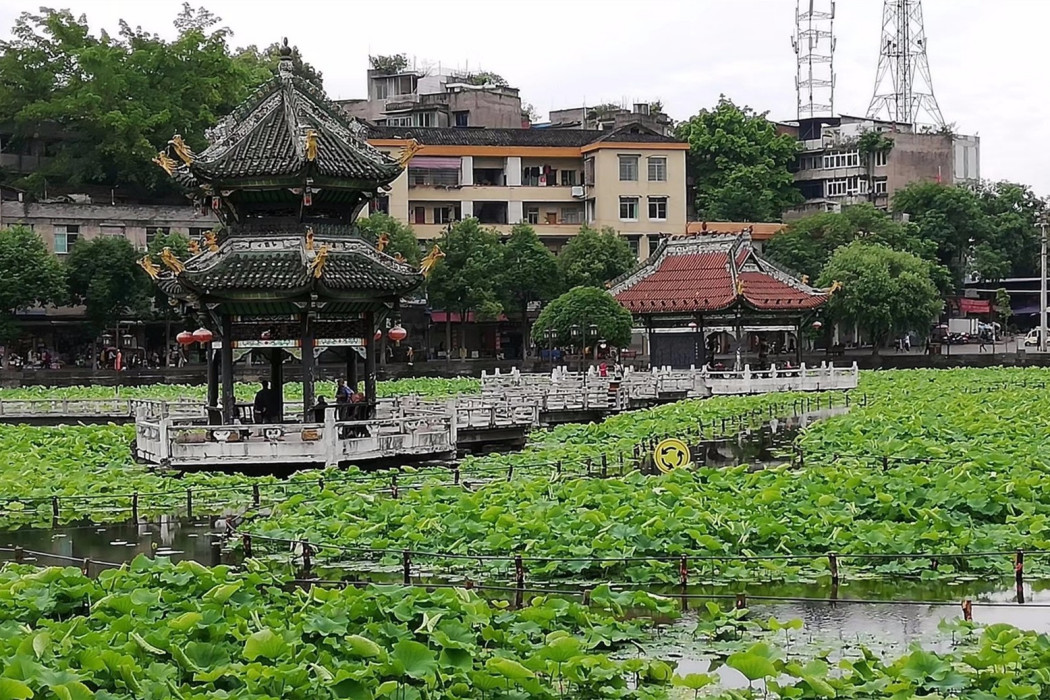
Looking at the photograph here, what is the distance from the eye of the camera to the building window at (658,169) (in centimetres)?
7306

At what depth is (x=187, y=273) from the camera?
84.3 ft

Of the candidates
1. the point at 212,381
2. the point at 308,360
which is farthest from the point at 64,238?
the point at 308,360

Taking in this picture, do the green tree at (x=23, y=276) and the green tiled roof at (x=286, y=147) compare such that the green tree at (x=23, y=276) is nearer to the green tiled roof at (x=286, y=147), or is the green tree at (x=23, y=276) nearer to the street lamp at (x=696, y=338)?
the street lamp at (x=696, y=338)

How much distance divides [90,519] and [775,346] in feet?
143

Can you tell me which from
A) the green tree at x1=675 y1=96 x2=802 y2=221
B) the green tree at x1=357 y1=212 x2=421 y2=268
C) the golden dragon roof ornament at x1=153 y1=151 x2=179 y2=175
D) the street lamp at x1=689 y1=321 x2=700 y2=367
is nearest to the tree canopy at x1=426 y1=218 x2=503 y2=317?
the green tree at x1=357 y1=212 x2=421 y2=268

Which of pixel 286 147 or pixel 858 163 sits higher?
pixel 858 163

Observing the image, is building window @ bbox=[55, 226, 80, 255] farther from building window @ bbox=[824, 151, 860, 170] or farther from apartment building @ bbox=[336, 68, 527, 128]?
building window @ bbox=[824, 151, 860, 170]

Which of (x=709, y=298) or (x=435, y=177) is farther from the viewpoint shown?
(x=435, y=177)

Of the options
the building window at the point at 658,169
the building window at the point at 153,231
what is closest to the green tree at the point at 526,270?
the building window at the point at 658,169

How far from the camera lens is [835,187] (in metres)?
84.2

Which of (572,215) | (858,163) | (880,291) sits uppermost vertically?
(858,163)

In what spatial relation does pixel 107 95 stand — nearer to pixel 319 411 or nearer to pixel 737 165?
pixel 737 165

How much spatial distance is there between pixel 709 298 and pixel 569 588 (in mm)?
34847

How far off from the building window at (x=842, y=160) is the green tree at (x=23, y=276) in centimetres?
4630
